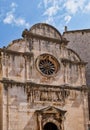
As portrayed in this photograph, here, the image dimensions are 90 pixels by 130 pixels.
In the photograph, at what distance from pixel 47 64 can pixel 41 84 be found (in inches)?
69.5

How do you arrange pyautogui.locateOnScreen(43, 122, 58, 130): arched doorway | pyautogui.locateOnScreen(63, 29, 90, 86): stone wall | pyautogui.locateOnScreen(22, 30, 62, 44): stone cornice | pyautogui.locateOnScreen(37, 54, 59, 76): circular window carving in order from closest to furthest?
pyautogui.locateOnScreen(43, 122, 58, 130): arched doorway
pyautogui.locateOnScreen(22, 30, 62, 44): stone cornice
pyautogui.locateOnScreen(37, 54, 59, 76): circular window carving
pyautogui.locateOnScreen(63, 29, 90, 86): stone wall

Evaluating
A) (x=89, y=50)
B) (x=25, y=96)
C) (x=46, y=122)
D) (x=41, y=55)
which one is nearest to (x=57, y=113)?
(x=46, y=122)

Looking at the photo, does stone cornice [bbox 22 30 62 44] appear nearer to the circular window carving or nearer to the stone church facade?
the stone church facade

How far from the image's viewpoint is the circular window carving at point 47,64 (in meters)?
24.1

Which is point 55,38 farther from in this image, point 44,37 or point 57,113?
point 57,113

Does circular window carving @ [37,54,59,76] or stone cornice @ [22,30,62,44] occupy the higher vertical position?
stone cornice @ [22,30,62,44]

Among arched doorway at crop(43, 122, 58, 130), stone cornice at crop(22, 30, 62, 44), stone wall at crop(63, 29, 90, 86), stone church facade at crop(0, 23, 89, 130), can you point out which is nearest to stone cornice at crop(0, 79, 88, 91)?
stone church facade at crop(0, 23, 89, 130)

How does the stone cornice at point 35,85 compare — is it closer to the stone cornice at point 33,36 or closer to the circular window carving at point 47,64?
the circular window carving at point 47,64

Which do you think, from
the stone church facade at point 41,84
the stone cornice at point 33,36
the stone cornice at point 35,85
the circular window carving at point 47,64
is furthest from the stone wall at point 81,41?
the circular window carving at point 47,64

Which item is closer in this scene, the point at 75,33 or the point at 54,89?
the point at 54,89

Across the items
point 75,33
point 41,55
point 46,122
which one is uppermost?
point 75,33

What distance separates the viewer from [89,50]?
30.6 metres

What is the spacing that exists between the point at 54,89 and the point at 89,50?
26.5ft

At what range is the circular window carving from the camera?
24062 millimetres
